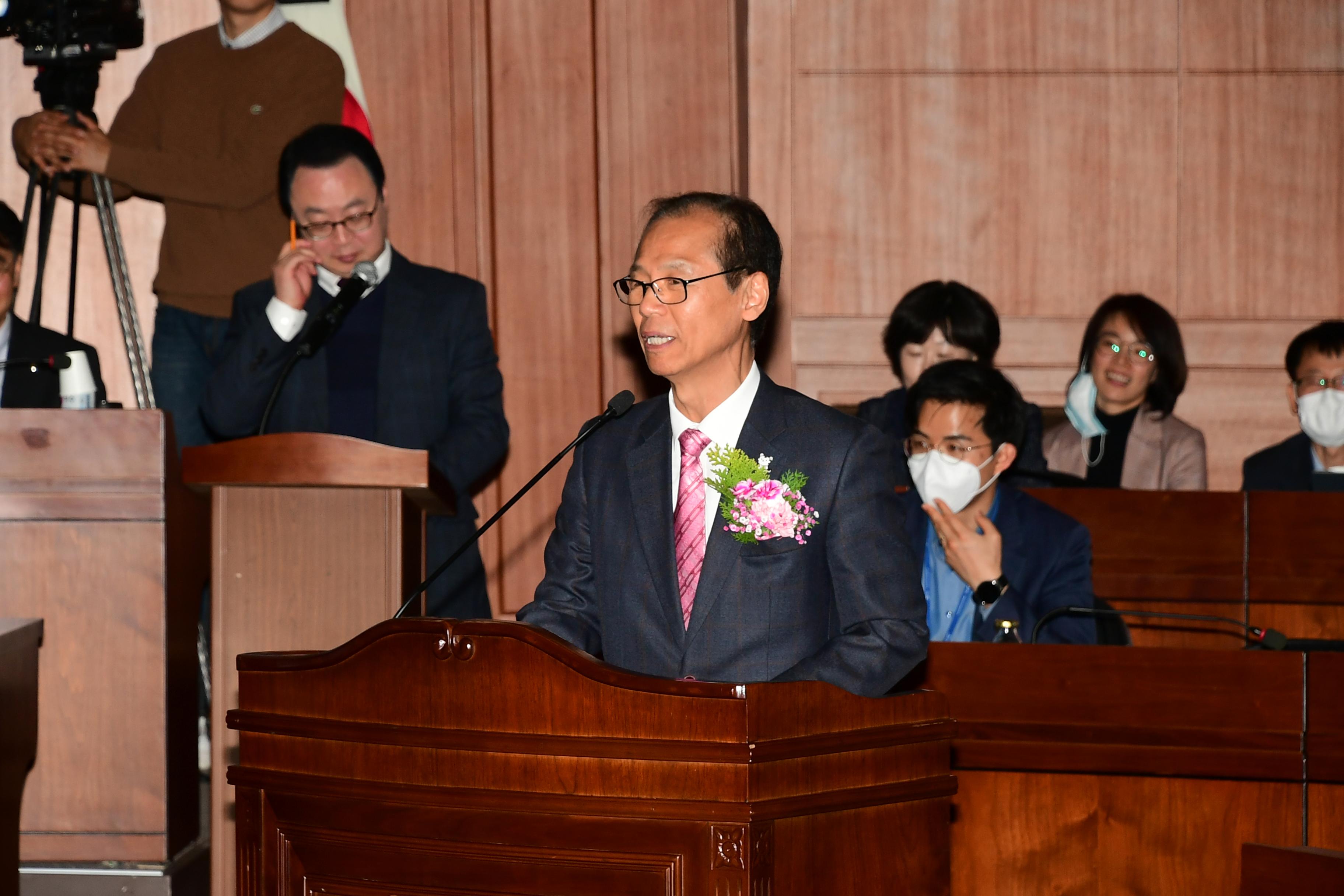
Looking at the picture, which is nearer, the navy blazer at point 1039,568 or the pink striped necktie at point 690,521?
the pink striped necktie at point 690,521

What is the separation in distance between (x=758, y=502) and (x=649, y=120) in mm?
2865

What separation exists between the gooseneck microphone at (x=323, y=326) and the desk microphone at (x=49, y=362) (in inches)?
16.4

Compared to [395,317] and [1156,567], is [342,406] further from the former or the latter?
[1156,567]

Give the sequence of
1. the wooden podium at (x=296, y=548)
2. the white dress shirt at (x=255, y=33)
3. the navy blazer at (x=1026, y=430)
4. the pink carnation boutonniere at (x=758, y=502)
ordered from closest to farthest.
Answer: the pink carnation boutonniere at (x=758, y=502), the wooden podium at (x=296, y=548), the navy blazer at (x=1026, y=430), the white dress shirt at (x=255, y=33)

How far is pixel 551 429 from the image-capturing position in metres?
4.38

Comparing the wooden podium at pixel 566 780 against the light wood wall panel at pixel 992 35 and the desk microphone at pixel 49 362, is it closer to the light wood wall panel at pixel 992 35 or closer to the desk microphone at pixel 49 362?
the desk microphone at pixel 49 362

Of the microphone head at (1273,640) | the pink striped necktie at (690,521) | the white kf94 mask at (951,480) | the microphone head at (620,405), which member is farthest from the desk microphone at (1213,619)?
the microphone head at (620,405)

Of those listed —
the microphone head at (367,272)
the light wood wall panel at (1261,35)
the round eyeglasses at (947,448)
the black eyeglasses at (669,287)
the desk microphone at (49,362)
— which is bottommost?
the round eyeglasses at (947,448)

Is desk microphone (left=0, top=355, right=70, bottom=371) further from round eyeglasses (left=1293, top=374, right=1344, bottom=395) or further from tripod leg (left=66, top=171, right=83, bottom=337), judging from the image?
round eyeglasses (left=1293, top=374, right=1344, bottom=395)

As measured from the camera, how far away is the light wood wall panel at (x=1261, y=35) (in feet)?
15.0

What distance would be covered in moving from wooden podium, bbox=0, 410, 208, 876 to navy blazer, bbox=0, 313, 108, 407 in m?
0.37

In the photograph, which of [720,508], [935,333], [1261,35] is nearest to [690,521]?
[720,508]

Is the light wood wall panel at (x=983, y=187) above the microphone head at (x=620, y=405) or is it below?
above

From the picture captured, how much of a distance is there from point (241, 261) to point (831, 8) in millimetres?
1979
